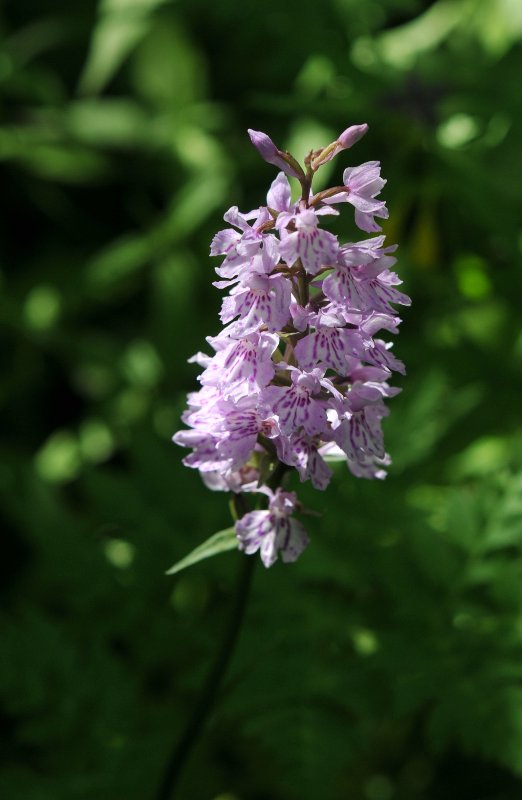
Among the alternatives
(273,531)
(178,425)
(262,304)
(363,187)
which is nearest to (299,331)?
(262,304)

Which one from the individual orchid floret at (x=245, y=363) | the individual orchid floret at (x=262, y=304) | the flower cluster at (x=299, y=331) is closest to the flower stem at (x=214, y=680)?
the flower cluster at (x=299, y=331)

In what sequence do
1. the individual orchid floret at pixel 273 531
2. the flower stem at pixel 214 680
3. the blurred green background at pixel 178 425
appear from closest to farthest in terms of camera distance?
1. the individual orchid floret at pixel 273 531
2. the flower stem at pixel 214 680
3. the blurred green background at pixel 178 425

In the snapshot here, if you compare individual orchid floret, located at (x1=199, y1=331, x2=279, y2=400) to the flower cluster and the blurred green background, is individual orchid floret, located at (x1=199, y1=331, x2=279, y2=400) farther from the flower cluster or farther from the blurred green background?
the blurred green background

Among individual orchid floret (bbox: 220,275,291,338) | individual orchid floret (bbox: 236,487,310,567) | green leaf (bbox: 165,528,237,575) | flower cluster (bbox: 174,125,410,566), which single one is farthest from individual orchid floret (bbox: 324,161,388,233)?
green leaf (bbox: 165,528,237,575)

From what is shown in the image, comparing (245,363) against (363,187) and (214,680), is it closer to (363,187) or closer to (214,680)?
(363,187)

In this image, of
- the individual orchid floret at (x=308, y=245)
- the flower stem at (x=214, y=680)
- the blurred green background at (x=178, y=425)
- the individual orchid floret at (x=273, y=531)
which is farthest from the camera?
the blurred green background at (x=178, y=425)

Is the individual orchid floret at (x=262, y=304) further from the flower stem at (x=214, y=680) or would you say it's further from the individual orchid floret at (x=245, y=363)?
the flower stem at (x=214, y=680)

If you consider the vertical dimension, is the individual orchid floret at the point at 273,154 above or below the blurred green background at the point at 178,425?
above
